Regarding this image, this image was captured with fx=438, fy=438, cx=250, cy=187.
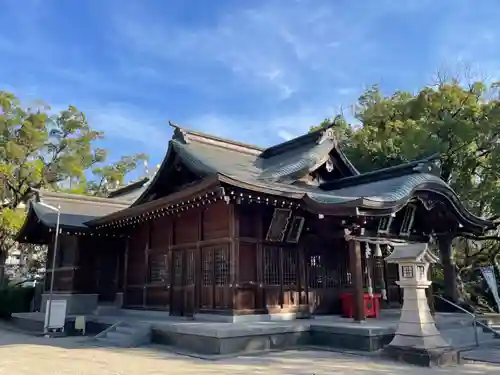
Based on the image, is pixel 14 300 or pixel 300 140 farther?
pixel 14 300

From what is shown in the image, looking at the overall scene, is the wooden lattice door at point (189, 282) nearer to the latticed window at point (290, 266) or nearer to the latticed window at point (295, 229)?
the latticed window at point (290, 266)

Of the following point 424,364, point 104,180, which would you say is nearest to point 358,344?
point 424,364

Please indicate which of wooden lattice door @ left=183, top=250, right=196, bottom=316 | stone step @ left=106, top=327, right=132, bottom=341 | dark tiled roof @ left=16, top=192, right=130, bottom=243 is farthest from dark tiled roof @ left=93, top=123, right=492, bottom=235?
stone step @ left=106, top=327, right=132, bottom=341

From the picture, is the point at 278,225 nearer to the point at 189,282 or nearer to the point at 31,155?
the point at 189,282

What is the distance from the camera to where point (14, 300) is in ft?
60.5

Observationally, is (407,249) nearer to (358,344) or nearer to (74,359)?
(358,344)

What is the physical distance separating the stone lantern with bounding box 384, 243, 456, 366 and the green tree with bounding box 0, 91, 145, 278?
1769 centimetres

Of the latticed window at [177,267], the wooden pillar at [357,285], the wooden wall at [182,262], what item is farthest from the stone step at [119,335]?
the wooden pillar at [357,285]

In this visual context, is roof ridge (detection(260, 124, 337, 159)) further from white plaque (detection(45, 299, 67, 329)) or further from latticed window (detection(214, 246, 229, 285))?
white plaque (detection(45, 299, 67, 329))

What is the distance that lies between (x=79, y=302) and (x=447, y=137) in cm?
1578

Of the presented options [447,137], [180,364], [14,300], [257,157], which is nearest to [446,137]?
[447,137]

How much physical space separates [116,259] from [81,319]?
337 cm

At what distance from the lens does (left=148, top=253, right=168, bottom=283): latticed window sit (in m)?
13.2

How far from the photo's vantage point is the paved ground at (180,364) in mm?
6715
